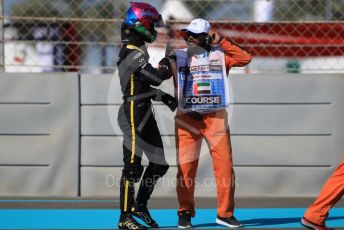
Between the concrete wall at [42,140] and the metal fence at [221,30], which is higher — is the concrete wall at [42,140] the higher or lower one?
the lower one

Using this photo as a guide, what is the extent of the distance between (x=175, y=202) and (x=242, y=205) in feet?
2.60

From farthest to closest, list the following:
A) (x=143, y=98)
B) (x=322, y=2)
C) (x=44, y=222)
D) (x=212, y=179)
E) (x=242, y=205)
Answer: (x=322, y=2), (x=212, y=179), (x=242, y=205), (x=44, y=222), (x=143, y=98)

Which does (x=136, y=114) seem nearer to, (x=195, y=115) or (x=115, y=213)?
(x=195, y=115)

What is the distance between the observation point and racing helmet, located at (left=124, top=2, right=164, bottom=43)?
709 cm

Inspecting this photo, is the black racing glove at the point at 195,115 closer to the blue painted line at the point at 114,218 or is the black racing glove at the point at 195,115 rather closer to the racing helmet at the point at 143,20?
the racing helmet at the point at 143,20

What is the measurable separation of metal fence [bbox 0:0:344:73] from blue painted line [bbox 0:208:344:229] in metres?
2.09

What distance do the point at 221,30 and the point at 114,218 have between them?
4.26 metres

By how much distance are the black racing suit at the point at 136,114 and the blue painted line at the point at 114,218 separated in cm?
62

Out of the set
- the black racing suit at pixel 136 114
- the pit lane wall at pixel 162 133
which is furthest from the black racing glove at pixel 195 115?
the pit lane wall at pixel 162 133

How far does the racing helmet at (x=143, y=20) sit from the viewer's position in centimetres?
709

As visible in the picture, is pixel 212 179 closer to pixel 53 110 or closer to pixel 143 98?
pixel 53 110

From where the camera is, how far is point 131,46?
23.4 ft

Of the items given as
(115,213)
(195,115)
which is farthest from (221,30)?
(195,115)

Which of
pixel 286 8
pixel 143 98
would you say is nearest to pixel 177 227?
pixel 143 98
